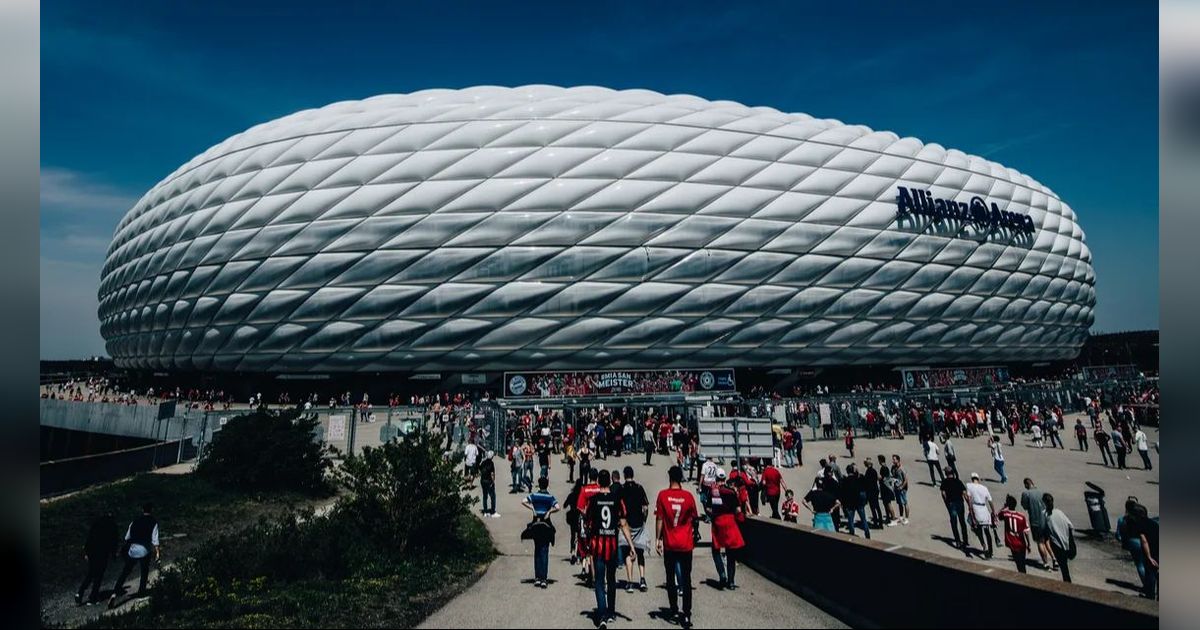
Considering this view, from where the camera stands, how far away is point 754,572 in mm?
7598

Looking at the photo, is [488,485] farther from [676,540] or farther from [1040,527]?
[1040,527]

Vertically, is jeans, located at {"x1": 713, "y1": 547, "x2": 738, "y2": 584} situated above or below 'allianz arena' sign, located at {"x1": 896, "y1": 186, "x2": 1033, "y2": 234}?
below

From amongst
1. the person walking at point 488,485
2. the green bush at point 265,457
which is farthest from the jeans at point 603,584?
the green bush at point 265,457

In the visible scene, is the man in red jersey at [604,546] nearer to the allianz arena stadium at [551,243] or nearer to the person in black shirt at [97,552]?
the person in black shirt at [97,552]

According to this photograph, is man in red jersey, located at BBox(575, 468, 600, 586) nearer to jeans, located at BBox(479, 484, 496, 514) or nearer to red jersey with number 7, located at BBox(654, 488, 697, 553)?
red jersey with number 7, located at BBox(654, 488, 697, 553)

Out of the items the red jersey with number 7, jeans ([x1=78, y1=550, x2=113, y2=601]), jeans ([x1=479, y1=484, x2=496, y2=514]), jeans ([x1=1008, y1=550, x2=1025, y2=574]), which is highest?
the red jersey with number 7

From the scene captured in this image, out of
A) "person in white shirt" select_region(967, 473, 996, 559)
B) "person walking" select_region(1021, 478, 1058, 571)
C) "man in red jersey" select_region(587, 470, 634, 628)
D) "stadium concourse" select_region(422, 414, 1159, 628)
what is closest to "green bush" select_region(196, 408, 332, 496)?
"stadium concourse" select_region(422, 414, 1159, 628)

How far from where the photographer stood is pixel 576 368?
3170 cm

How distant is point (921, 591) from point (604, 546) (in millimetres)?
2781

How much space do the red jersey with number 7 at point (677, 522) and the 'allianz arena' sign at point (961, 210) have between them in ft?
117

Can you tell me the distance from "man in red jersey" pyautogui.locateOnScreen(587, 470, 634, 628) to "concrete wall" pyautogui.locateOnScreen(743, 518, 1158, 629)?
211 cm

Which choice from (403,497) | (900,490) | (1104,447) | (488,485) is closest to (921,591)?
(403,497)

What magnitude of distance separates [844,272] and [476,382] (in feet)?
75.8

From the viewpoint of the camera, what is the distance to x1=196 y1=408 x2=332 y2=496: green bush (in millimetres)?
12641
